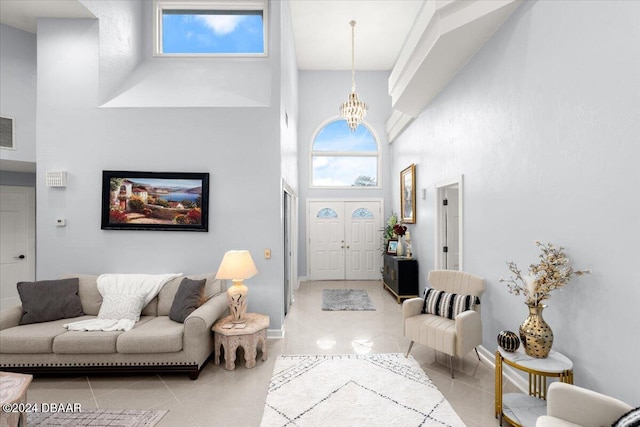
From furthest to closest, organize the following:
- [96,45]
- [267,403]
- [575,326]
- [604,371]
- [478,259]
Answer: [96,45] → [478,259] → [267,403] → [575,326] → [604,371]

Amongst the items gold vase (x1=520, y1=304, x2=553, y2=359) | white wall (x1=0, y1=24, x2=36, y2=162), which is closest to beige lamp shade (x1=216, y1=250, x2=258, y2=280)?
gold vase (x1=520, y1=304, x2=553, y2=359)

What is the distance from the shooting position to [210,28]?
4.62 meters

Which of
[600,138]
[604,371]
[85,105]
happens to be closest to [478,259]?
[604,371]

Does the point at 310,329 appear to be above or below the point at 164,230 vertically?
below

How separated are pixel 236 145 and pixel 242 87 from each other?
0.85m

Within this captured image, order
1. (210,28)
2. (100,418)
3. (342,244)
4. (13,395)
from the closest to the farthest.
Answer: (13,395) < (100,418) < (210,28) < (342,244)

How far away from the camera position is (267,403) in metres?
2.63

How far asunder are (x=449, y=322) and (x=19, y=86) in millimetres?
6412

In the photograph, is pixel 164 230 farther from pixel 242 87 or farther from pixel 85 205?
pixel 242 87


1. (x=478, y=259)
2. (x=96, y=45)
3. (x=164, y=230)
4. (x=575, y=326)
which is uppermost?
(x=96, y=45)

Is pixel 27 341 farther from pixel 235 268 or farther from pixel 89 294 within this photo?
pixel 235 268

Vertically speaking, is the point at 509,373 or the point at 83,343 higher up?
the point at 83,343

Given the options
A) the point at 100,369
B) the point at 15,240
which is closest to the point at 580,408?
the point at 100,369

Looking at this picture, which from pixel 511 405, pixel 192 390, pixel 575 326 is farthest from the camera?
pixel 192 390
